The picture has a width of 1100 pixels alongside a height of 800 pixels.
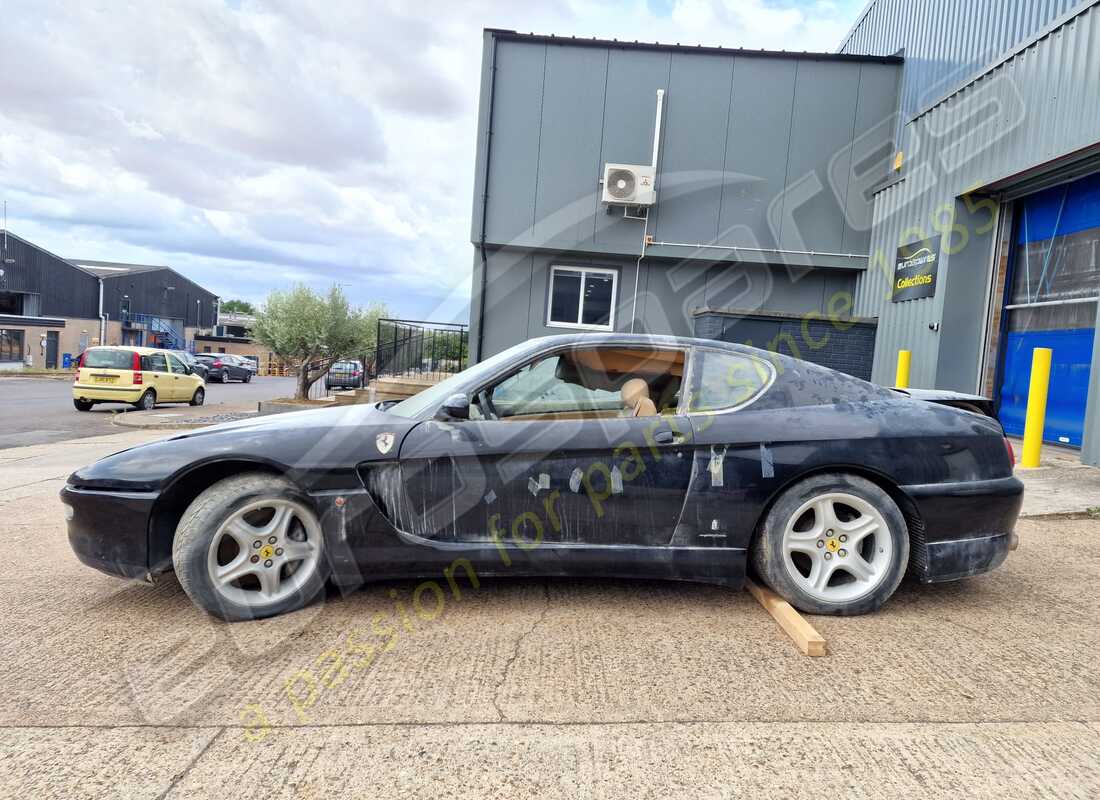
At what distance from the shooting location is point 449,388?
326 cm

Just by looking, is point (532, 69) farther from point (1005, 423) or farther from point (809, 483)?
point (809, 483)

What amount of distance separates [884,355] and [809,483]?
8.09 m

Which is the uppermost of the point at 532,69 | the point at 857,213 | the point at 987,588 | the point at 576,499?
the point at 532,69

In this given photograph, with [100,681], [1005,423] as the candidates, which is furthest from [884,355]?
[100,681]

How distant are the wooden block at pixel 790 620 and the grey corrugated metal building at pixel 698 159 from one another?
30.1 feet

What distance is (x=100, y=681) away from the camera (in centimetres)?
244

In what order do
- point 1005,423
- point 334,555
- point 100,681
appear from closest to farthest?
point 100,681, point 334,555, point 1005,423

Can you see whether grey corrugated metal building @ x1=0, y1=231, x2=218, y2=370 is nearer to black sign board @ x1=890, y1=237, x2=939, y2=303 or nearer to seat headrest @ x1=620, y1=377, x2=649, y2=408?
black sign board @ x1=890, y1=237, x2=939, y2=303

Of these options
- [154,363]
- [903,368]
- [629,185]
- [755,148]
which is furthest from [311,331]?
[903,368]

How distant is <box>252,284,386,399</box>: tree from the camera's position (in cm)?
1772

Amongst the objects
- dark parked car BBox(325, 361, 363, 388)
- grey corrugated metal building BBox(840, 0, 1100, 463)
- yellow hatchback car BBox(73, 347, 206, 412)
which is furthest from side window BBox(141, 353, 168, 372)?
grey corrugated metal building BBox(840, 0, 1100, 463)

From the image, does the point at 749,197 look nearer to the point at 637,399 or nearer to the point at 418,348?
the point at 418,348

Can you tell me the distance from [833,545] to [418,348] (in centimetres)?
1172

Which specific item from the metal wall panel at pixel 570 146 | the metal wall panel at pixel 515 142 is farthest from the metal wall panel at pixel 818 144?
the metal wall panel at pixel 515 142
